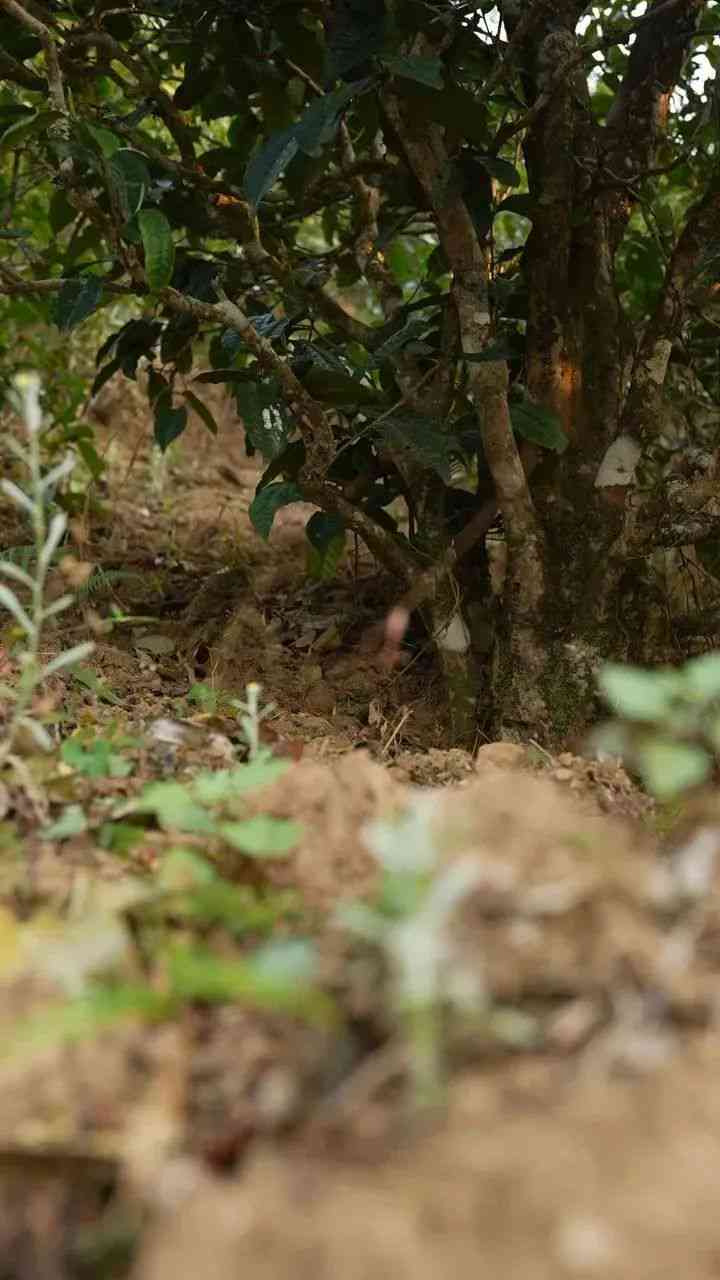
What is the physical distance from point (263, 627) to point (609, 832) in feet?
6.99

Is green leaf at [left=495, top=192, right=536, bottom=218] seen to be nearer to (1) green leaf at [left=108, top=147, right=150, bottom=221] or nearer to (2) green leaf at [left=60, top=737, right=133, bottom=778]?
(1) green leaf at [left=108, top=147, right=150, bottom=221]

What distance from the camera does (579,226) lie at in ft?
9.04

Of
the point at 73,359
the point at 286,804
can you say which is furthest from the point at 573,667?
the point at 73,359

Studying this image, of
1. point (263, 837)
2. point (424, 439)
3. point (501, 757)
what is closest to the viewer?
point (263, 837)

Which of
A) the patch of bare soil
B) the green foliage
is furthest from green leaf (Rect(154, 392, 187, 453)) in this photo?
the patch of bare soil

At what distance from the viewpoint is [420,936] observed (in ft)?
2.64

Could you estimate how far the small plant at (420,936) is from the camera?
31.4 inches

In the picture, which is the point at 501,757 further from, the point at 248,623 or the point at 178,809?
the point at 248,623

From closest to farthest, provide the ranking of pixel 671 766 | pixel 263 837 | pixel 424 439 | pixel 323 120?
pixel 671 766 < pixel 263 837 < pixel 323 120 < pixel 424 439

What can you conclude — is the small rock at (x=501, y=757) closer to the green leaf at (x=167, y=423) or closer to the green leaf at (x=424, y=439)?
the green leaf at (x=424, y=439)

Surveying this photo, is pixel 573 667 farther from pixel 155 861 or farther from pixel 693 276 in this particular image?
pixel 155 861

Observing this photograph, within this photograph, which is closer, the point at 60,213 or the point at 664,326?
the point at 664,326

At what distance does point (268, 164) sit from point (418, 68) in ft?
1.12

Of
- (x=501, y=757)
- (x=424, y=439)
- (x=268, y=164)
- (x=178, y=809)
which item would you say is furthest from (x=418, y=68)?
(x=178, y=809)
